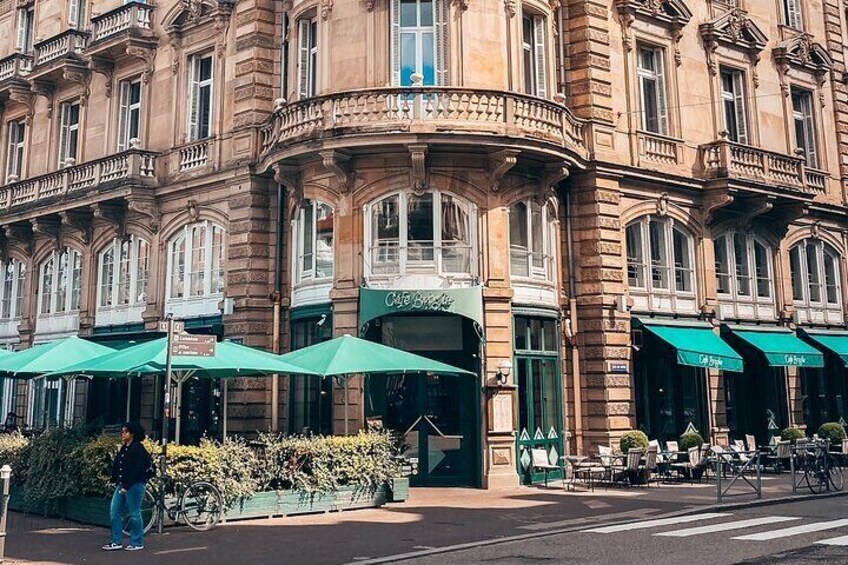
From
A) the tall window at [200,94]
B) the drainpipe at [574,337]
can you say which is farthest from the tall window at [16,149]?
the drainpipe at [574,337]

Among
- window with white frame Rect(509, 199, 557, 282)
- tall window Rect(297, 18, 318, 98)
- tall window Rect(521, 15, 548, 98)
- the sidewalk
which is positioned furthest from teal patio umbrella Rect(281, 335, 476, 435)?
A: tall window Rect(521, 15, 548, 98)

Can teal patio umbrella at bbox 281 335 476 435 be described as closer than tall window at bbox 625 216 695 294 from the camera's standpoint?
→ Yes

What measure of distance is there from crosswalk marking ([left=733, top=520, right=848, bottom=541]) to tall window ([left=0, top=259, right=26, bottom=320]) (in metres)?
25.6

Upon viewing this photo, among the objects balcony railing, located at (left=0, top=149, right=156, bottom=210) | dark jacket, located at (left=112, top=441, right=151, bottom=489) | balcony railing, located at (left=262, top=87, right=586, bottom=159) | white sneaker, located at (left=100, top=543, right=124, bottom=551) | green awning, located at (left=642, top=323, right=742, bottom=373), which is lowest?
white sneaker, located at (left=100, top=543, right=124, bottom=551)

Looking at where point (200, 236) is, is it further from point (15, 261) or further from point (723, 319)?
point (723, 319)

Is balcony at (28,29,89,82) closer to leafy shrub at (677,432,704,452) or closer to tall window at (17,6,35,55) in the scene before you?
tall window at (17,6,35,55)

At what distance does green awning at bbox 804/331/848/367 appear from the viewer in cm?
2453

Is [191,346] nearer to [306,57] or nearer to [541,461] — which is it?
[541,461]

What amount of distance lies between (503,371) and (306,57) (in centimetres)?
967

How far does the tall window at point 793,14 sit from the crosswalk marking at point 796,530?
20091 millimetres

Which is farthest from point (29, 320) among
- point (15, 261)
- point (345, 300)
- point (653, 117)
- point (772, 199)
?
point (772, 199)

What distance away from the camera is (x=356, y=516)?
14195mm

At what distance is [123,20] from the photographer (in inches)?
995

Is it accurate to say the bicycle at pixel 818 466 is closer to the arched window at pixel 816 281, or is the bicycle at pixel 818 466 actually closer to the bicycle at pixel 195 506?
the arched window at pixel 816 281
